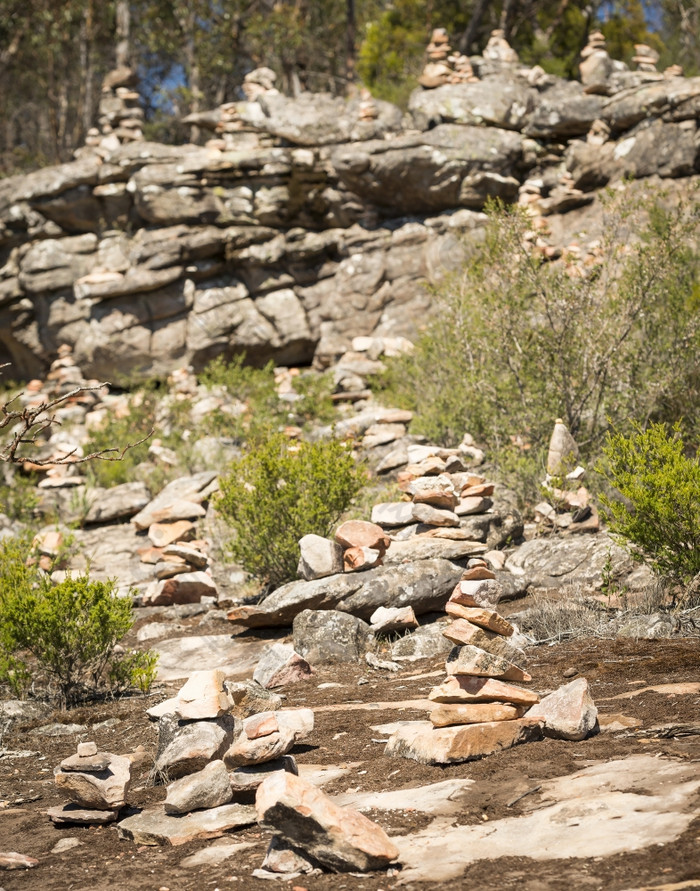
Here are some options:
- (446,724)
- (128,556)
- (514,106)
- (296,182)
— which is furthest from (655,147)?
(446,724)

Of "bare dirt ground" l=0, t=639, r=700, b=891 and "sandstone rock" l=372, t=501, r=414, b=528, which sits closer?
"bare dirt ground" l=0, t=639, r=700, b=891

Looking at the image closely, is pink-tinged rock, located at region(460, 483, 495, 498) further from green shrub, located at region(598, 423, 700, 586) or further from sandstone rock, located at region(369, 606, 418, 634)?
green shrub, located at region(598, 423, 700, 586)

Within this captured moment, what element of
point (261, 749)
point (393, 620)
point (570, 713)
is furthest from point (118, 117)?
point (570, 713)

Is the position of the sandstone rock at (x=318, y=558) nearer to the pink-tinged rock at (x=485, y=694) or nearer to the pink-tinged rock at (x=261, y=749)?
the pink-tinged rock at (x=485, y=694)

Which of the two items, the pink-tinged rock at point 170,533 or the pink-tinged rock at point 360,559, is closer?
the pink-tinged rock at point 360,559

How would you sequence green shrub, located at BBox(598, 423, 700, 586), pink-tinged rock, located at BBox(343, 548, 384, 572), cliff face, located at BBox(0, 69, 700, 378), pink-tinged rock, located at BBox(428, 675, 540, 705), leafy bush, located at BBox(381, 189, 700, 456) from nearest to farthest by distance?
1. pink-tinged rock, located at BBox(428, 675, 540, 705)
2. green shrub, located at BBox(598, 423, 700, 586)
3. pink-tinged rock, located at BBox(343, 548, 384, 572)
4. leafy bush, located at BBox(381, 189, 700, 456)
5. cliff face, located at BBox(0, 69, 700, 378)

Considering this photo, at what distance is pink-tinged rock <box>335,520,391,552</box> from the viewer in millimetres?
7586

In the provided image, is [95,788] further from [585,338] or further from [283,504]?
[585,338]

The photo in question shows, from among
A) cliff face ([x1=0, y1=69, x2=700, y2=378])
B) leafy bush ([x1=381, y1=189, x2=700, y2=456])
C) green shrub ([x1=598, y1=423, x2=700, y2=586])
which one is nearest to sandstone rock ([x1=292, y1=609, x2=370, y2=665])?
green shrub ([x1=598, y1=423, x2=700, y2=586])

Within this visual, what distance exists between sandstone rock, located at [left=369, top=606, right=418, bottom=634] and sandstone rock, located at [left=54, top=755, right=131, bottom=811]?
9.67ft

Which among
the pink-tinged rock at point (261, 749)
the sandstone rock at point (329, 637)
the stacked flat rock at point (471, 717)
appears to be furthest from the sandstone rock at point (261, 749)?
the sandstone rock at point (329, 637)

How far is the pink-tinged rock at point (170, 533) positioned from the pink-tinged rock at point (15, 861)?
279 inches

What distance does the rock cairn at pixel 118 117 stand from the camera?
19.2 metres

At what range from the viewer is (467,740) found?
392cm
